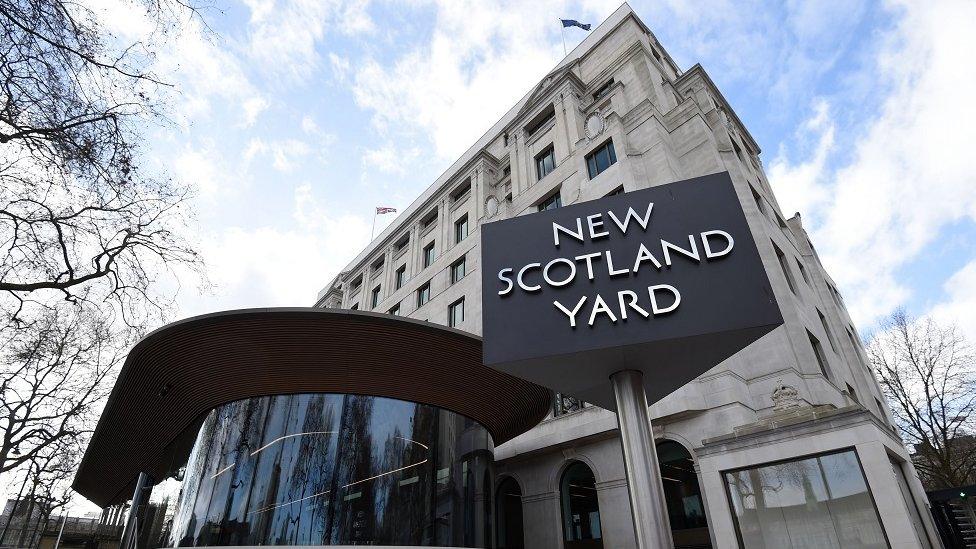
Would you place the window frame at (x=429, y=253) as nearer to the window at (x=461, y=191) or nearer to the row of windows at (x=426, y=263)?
the row of windows at (x=426, y=263)

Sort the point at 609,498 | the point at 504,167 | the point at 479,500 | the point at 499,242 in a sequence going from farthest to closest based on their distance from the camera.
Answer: the point at 504,167, the point at 609,498, the point at 479,500, the point at 499,242

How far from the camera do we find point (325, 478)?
12.7 m

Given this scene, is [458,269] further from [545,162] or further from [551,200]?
[545,162]

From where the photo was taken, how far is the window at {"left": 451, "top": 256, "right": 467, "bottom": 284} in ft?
115

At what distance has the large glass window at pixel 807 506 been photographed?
36.2 ft

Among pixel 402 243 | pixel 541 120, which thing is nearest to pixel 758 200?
pixel 541 120

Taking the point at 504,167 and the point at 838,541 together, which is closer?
the point at 838,541

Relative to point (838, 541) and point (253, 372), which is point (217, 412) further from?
point (838, 541)

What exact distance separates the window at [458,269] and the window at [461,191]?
21.6 feet

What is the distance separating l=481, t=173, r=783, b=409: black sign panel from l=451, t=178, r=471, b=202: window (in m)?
30.9

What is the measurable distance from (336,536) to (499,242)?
813 centimetres

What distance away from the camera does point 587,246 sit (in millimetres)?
8945

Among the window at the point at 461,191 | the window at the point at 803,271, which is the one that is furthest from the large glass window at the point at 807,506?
the window at the point at 461,191

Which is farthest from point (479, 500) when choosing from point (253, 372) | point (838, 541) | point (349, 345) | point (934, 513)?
point (934, 513)
